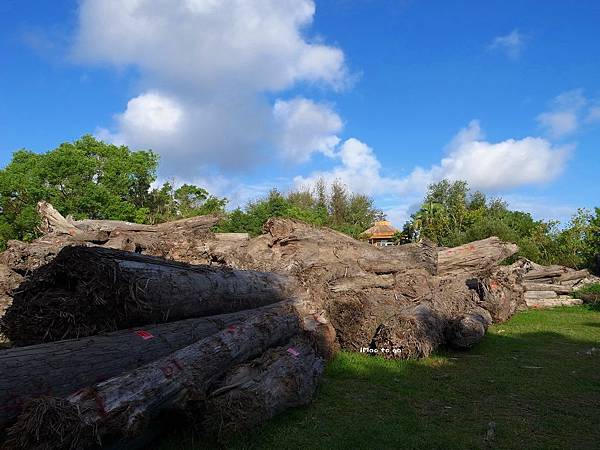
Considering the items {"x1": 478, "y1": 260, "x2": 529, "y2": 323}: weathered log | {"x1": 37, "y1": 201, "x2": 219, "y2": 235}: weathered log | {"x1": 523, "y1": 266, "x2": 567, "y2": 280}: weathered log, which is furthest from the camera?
{"x1": 523, "y1": 266, "x2": 567, "y2": 280}: weathered log

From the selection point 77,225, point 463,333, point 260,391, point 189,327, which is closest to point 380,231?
point 77,225

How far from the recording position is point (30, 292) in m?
5.10

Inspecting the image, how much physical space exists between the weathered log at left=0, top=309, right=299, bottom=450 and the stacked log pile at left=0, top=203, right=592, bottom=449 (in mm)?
10

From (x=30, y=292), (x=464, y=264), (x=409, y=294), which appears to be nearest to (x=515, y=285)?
(x=464, y=264)

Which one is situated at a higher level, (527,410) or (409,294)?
(409,294)

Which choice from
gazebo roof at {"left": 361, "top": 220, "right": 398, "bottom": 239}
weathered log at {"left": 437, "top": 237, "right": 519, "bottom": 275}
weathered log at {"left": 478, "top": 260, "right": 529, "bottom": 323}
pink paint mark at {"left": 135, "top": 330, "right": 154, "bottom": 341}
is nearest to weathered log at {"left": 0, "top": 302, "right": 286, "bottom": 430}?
pink paint mark at {"left": 135, "top": 330, "right": 154, "bottom": 341}

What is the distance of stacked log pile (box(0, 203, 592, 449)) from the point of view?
3.67 m

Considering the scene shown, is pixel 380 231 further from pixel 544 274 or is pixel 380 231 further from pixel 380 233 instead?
pixel 544 274

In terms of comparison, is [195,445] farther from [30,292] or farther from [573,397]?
[573,397]

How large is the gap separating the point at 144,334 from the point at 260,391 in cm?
140

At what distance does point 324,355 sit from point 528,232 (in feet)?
114

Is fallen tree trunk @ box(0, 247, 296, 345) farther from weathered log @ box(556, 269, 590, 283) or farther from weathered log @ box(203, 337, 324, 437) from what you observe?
weathered log @ box(556, 269, 590, 283)

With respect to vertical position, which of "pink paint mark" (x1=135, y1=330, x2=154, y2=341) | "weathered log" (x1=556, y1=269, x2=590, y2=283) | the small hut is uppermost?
the small hut

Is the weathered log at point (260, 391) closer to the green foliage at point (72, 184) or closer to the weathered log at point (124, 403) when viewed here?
the weathered log at point (124, 403)
